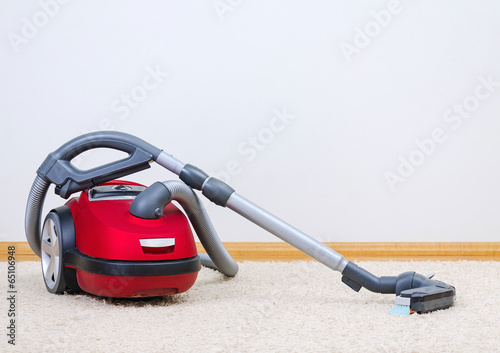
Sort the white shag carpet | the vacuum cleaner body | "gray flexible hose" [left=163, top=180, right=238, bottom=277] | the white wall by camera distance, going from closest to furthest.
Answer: the white shag carpet, the vacuum cleaner body, "gray flexible hose" [left=163, top=180, right=238, bottom=277], the white wall

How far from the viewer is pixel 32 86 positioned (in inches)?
67.9

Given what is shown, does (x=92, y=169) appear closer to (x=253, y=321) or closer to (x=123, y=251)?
(x=123, y=251)

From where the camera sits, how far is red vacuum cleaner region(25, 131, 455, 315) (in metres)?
1.04

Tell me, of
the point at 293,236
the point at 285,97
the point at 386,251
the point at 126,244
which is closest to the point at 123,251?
the point at 126,244

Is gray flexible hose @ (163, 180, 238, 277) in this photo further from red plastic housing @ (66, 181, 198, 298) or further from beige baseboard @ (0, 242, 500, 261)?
beige baseboard @ (0, 242, 500, 261)

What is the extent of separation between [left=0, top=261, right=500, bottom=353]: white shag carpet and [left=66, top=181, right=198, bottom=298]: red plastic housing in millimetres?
42

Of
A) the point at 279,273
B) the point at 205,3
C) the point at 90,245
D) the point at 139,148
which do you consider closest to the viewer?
the point at 90,245

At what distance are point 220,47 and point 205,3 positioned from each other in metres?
0.15

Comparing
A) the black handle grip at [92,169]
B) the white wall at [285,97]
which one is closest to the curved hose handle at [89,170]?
the black handle grip at [92,169]

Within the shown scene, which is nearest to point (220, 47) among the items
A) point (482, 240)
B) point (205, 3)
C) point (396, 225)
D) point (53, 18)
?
point (205, 3)

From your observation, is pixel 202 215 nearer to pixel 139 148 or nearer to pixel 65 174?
pixel 139 148

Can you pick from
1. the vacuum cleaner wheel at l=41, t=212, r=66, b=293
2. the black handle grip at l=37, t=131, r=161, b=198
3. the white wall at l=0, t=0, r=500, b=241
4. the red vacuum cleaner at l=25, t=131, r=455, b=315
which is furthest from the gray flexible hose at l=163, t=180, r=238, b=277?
the white wall at l=0, t=0, r=500, b=241

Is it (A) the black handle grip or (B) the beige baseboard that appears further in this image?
(B) the beige baseboard

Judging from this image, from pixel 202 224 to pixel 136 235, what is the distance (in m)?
0.22
